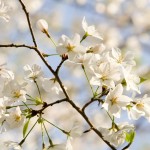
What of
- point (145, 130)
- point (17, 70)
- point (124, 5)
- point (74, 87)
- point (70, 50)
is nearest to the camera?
point (70, 50)

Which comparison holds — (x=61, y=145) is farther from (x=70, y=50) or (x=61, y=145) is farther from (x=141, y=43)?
(x=141, y=43)

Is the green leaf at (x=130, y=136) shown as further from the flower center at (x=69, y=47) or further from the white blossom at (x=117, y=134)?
the flower center at (x=69, y=47)

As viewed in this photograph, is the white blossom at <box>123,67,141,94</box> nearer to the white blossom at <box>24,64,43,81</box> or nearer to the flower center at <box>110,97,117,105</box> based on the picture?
the flower center at <box>110,97,117,105</box>

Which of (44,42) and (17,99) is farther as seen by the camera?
(44,42)

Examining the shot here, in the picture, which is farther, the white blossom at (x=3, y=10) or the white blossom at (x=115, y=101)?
the white blossom at (x=3, y=10)

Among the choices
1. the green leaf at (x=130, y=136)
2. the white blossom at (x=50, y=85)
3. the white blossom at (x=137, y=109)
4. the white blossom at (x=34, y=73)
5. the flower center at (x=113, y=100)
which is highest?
the white blossom at (x=34, y=73)

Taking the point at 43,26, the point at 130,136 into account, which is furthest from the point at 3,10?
the point at 130,136

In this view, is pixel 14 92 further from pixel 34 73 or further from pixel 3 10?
pixel 3 10

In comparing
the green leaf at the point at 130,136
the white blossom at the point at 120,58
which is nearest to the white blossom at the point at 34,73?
the white blossom at the point at 120,58

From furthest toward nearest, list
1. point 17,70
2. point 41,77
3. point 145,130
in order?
1. point 17,70
2. point 145,130
3. point 41,77

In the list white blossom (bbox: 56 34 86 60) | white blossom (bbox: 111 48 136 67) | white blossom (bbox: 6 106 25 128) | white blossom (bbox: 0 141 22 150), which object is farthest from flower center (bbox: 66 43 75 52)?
white blossom (bbox: 0 141 22 150)

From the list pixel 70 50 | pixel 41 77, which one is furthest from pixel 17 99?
pixel 70 50
